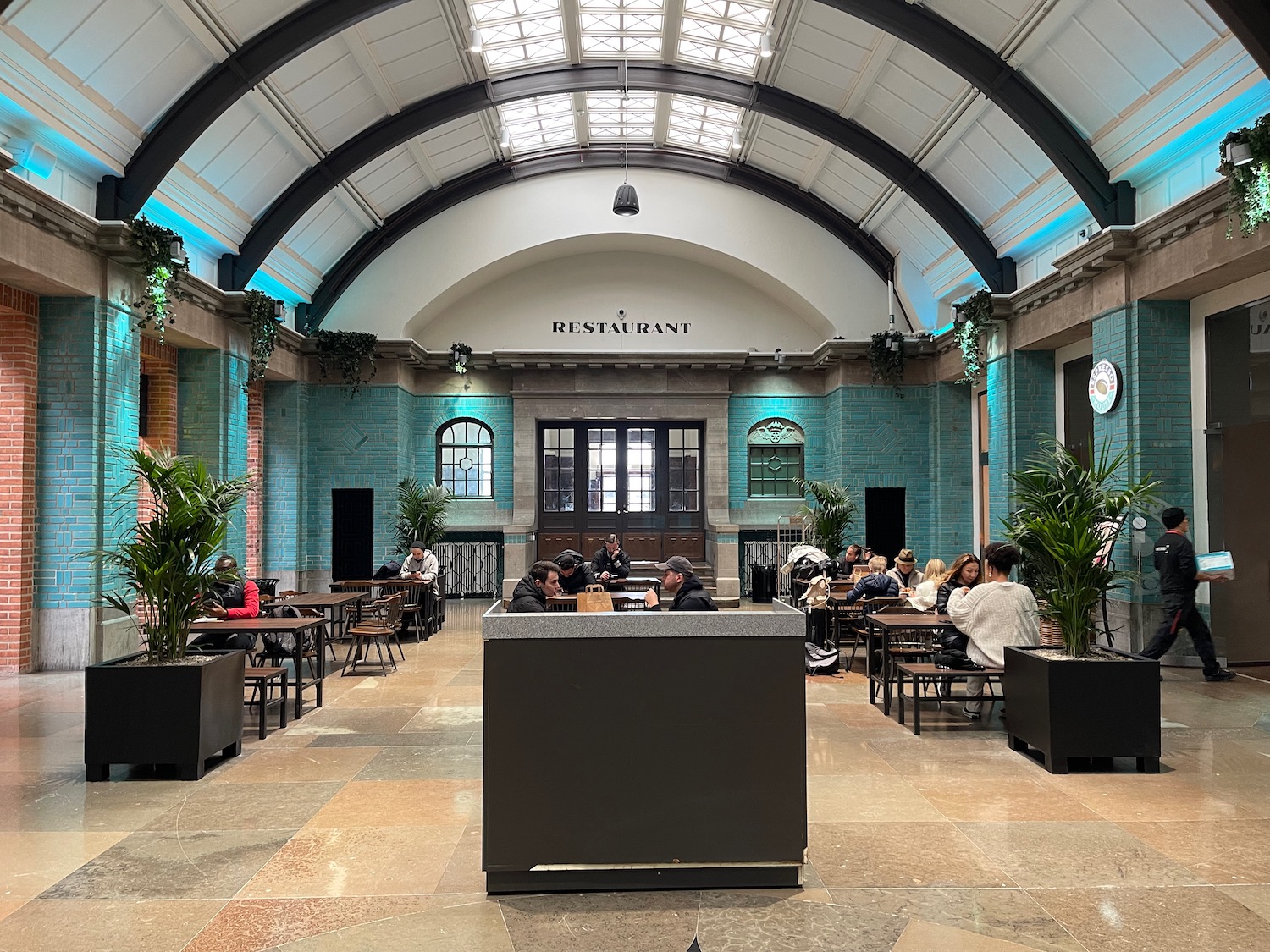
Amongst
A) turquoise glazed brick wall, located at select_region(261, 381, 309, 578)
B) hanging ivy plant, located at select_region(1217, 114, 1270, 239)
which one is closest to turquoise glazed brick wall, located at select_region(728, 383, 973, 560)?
turquoise glazed brick wall, located at select_region(261, 381, 309, 578)

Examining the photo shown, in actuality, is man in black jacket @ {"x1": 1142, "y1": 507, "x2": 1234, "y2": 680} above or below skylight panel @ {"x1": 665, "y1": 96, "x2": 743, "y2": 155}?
below

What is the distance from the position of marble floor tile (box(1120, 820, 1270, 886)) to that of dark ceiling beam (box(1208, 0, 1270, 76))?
5325 millimetres

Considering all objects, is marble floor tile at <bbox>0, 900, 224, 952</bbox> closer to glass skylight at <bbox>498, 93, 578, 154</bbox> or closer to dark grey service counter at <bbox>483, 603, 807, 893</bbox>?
dark grey service counter at <bbox>483, 603, 807, 893</bbox>

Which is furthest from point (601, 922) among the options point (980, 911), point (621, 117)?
point (621, 117)

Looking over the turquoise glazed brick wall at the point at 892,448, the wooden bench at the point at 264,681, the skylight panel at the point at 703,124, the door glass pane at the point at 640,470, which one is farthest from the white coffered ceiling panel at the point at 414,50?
the turquoise glazed brick wall at the point at 892,448

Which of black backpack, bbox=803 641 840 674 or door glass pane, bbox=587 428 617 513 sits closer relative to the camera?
black backpack, bbox=803 641 840 674

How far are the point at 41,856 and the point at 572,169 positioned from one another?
13326 millimetres

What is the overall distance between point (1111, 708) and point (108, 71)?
9.27 m

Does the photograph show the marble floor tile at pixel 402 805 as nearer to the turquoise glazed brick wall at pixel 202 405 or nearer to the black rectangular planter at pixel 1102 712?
the black rectangular planter at pixel 1102 712

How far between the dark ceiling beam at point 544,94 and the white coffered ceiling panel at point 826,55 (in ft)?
1.01

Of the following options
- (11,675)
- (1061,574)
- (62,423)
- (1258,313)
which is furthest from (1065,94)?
(11,675)

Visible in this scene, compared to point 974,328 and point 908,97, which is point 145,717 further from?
point 974,328

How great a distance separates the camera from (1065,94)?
9.01 meters

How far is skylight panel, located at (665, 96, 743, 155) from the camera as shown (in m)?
13.3
